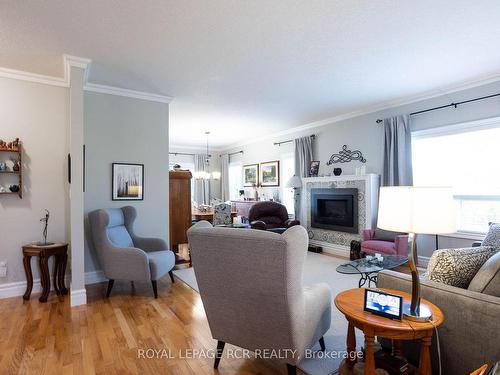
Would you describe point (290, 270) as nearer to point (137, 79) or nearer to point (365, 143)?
point (137, 79)

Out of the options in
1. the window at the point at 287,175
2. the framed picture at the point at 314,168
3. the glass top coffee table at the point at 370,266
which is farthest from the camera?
the window at the point at 287,175

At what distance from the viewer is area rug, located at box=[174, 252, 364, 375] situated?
6.75 feet

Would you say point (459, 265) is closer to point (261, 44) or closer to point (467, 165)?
point (261, 44)

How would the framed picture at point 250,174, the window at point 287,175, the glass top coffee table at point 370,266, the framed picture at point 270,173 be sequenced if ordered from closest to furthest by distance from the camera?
the glass top coffee table at point 370,266, the window at point 287,175, the framed picture at point 270,173, the framed picture at point 250,174

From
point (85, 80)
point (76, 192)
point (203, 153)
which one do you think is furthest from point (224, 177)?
point (76, 192)

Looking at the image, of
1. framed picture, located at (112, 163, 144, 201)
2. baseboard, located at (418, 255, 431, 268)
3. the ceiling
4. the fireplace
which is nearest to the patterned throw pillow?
the ceiling

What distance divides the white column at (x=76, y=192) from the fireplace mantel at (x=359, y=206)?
4.23 meters

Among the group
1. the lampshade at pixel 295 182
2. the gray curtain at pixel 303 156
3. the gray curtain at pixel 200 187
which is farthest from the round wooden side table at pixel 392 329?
the gray curtain at pixel 200 187

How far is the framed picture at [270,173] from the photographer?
7.44m

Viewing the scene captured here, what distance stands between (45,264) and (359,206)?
184 inches

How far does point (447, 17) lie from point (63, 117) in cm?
421

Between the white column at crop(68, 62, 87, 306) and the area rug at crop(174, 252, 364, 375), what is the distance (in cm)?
125

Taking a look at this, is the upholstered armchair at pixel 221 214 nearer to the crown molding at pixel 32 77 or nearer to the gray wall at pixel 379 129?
the gray wall at pixel 379 129

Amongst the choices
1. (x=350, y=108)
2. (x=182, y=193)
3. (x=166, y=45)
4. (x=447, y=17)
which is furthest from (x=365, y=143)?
(x=166, y=45)
